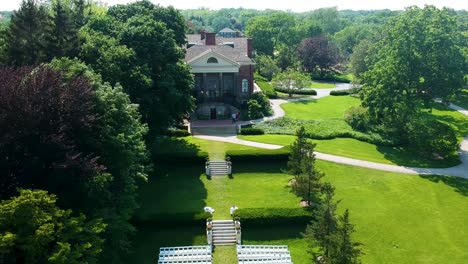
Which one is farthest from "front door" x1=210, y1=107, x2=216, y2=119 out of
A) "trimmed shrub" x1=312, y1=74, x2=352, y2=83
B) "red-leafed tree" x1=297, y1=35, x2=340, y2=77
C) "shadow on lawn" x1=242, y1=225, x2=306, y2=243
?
"trimmed shrub" x1=312, y1=74, x2=352, y2=83

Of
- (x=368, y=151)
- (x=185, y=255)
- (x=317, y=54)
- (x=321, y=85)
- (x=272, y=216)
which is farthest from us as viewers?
(x=317, y=54)

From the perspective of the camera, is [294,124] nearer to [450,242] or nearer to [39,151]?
[450,242]

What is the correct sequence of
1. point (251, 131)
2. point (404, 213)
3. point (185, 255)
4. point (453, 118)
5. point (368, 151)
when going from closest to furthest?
point (185, 255), point (404, 213), point (368, 151), point (251, 131), point (453, 118)

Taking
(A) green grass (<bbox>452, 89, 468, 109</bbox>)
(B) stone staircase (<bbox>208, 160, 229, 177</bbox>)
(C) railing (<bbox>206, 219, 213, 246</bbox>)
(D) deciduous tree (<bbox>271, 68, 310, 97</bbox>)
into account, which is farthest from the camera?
(D) deciduous tree (<bbox>271, 68, 310, 97</bbox>)

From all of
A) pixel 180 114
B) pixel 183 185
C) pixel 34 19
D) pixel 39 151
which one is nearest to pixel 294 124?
pixel 180 114

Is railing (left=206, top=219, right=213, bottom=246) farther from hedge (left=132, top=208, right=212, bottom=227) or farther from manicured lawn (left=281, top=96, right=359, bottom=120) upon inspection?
manicured lawn (left=281, top=96, right=359, bottom=120)

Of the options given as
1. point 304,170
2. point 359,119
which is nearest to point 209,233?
point 304,170

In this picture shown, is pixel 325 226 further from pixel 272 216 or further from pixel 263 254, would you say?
pixel 272 216
